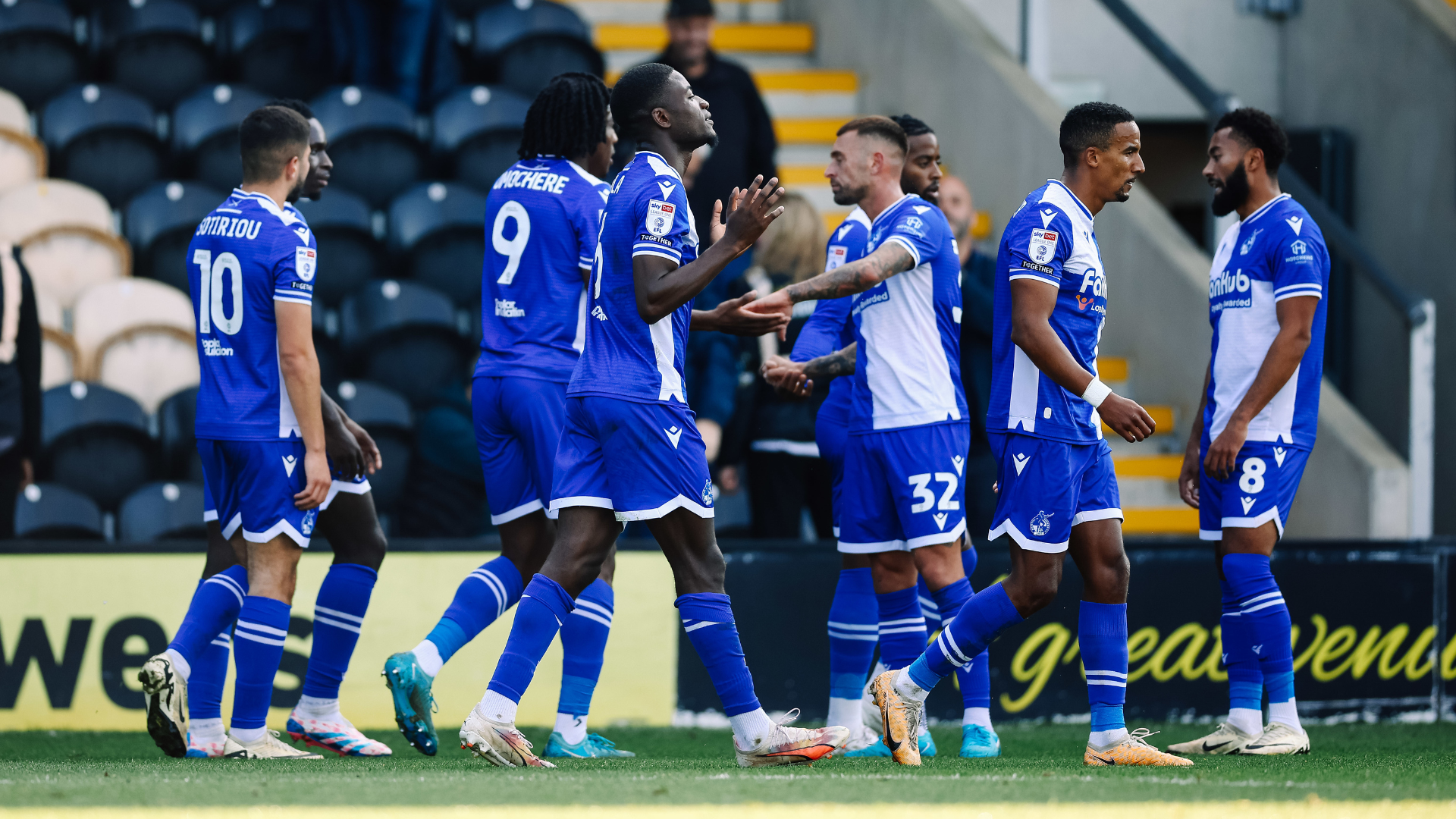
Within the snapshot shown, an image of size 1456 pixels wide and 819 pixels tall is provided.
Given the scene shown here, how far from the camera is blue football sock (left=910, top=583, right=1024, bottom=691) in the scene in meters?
5.00

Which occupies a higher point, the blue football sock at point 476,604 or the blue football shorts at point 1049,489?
the blue football shorts at point 1049,489

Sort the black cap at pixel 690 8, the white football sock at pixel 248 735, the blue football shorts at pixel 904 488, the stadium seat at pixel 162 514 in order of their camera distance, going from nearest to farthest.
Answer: the white football sock at pixel 248 735
the blue football shorts at pixel 904 488
the stadium seat at pixel 162 514
the black cap at pixel 690 8

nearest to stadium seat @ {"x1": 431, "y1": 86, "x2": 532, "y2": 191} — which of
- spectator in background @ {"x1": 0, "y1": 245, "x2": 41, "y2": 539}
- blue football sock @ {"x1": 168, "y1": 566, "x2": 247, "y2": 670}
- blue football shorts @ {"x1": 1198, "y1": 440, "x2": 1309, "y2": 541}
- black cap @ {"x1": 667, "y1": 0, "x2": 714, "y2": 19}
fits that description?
black cap @ {"x1": 667, "y1": 0, "x2": 714, "y2": 19}

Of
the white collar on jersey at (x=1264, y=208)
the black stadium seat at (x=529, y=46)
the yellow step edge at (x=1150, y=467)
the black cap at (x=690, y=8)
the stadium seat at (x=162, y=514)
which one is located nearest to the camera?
the white collar on jersey at (x=1264, y=208)

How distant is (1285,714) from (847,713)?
1.50m

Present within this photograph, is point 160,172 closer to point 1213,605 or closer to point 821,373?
point 821,373

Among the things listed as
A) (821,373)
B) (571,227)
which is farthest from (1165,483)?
(571,227)

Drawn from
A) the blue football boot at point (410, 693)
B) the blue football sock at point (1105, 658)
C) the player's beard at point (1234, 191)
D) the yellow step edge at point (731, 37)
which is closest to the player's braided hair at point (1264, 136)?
the player's beard at point (1234, 191)

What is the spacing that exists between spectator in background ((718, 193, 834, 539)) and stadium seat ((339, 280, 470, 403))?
5.60ft

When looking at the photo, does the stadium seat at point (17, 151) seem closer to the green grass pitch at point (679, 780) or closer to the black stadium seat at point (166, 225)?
the black stadium seat at point (166, 225)

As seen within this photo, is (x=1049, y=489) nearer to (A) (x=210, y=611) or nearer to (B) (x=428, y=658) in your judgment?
(B) (x=428, y=658)

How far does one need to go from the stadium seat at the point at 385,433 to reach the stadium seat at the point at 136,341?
3.60 feet

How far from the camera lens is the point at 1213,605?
288 inches

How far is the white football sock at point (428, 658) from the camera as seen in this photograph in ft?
15.8
